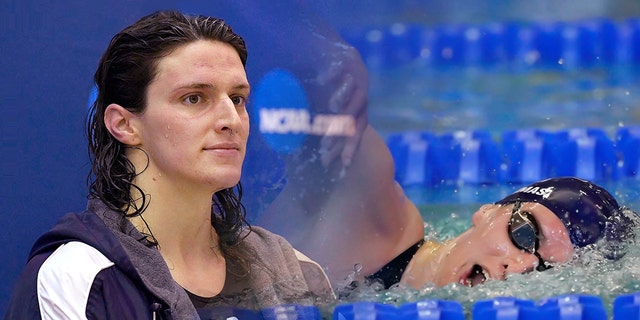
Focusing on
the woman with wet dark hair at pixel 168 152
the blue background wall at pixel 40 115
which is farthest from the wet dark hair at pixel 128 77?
the blue background wall at pixel 40 115

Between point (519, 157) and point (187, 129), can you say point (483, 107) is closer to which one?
point (519, 157)

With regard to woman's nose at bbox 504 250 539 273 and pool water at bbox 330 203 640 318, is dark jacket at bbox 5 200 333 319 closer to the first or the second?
pool water at bbox 330 203 640 318

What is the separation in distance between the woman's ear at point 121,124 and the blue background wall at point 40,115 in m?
0.52

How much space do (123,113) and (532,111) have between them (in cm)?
271

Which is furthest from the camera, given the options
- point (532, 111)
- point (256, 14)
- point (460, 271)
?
point (532, 111)

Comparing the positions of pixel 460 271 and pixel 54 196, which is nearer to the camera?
pixel 54 196

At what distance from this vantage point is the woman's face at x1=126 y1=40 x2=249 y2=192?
5.15ft

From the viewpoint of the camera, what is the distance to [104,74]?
62.0 inches

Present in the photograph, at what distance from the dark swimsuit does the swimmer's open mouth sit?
192 millimetres

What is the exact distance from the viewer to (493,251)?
7.80 feet

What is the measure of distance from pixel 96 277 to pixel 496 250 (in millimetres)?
1236

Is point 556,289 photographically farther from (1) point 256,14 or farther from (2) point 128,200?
(2) point 128,200

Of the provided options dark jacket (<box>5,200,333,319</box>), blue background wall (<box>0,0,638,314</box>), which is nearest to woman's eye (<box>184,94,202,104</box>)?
dark jacket (<box>5,200,333,319</box>)

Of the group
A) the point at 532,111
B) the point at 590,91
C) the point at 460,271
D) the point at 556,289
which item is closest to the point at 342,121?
the point at 460,271
